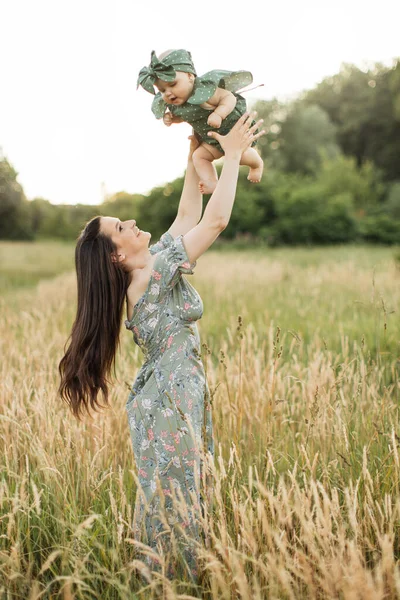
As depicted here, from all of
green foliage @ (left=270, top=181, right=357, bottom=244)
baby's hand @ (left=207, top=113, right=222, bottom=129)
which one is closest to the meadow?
baby's hand @ (left=207, top=113, right=222, bottom=129)

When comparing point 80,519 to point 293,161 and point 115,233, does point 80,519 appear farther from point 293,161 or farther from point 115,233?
point 293,161

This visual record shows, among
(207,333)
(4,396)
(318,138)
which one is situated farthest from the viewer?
(318,138)

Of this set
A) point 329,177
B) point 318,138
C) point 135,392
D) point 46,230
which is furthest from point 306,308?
point 46,230

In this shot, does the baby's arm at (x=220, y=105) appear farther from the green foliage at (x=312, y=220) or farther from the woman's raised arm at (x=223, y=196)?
the green foliage at (x=312, y=220)

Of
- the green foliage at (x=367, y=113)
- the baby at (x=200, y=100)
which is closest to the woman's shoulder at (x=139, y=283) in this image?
the baby at (x=200, y=100)

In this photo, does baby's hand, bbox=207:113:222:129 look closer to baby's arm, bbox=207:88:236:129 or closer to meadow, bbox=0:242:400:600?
baby's arm, bbox=207:88:236:129

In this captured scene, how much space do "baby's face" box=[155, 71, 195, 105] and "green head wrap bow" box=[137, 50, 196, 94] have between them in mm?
24

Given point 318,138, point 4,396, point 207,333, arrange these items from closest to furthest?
point 4,396 → point 207,333 → point 318,138

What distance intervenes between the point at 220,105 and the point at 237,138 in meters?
0.28

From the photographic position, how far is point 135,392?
237 centimetres

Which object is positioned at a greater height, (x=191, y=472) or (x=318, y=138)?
(x=318, y=138)

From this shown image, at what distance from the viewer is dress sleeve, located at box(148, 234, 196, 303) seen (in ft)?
7.38

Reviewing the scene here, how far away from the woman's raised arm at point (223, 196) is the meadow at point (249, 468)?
1.21 ft

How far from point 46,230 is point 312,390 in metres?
52.5
